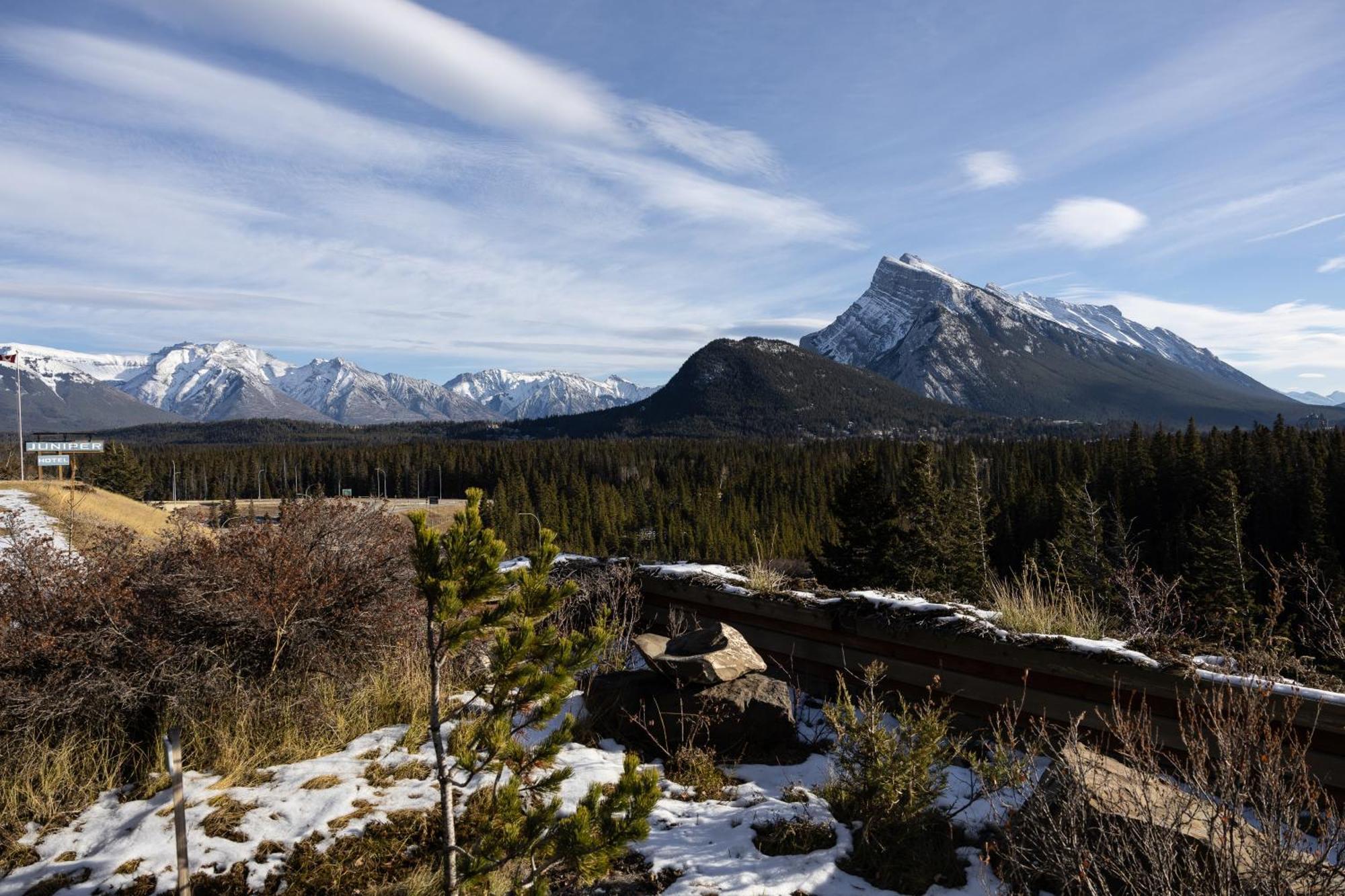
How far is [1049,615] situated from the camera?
20.2 ft

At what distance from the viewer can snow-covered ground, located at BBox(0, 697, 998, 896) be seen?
3.98 m

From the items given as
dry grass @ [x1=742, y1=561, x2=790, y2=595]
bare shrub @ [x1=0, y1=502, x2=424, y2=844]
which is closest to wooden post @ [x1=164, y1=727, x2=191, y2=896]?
bare shrub @ [x1=0, y1=502, x2=424, y2=844]

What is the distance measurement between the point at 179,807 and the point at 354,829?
1.21 m

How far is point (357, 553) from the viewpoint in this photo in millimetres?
6371

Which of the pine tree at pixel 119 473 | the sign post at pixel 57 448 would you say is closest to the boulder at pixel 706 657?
the sign post at pixel 57 448

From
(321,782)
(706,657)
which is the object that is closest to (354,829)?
(321,782)

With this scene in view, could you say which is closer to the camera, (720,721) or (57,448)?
(720,721)

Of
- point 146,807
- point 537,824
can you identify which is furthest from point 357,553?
point 537,824

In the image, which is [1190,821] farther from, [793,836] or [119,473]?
[119,473]

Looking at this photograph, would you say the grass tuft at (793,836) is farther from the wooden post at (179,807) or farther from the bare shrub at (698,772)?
the wooden post at (179,807)

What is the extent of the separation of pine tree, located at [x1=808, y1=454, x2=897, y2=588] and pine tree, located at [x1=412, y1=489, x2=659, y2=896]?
100 feet

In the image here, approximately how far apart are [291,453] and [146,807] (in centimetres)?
13778

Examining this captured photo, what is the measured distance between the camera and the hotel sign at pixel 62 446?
38.7 metres

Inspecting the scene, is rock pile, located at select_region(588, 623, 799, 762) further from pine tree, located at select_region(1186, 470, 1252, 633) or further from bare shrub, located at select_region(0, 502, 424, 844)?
pine tree, located at select_region(1186, 470, 1252, 633)
